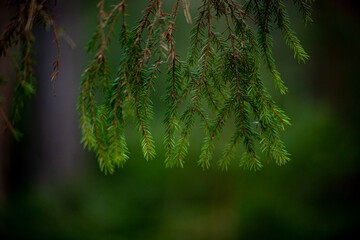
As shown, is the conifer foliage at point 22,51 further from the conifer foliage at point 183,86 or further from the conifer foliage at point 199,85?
the conifer foliage at point 199,85

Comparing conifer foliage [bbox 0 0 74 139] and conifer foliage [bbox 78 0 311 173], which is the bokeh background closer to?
conifer foliage [bbox 78 0 311 173]

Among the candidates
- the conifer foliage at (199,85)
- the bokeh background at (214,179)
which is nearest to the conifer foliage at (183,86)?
the conifer foliage at (199,85)

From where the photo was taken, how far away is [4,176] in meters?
4.22

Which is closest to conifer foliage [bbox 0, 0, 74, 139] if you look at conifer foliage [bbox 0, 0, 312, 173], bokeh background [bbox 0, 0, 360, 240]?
conifer foliage [bbox 0, 0, 312, 173]

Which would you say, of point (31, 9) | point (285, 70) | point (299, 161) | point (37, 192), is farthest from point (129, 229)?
point (285, 70)

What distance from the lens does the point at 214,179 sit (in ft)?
16.2

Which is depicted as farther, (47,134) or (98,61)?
(47,134)

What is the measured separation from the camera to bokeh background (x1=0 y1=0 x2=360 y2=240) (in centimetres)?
396

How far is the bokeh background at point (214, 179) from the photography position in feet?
13.0

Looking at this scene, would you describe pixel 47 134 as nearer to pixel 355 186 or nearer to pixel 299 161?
pixel 299 161

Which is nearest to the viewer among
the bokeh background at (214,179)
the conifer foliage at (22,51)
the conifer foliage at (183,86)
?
the conifer foliage at (22,51)

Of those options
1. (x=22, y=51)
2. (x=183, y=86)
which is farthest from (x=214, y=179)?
(x=22, y=51)

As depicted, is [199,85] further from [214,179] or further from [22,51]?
[214,179]

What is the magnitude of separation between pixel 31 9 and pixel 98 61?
0.24 meters
